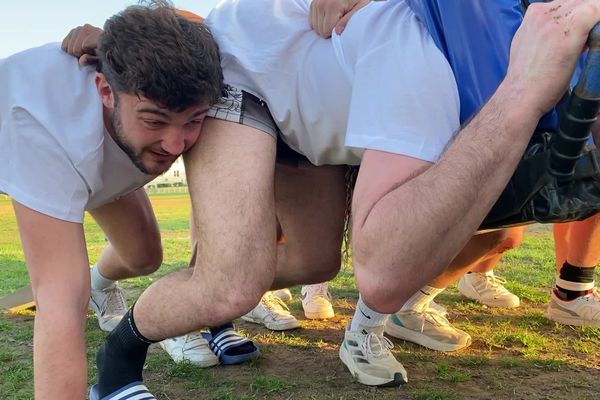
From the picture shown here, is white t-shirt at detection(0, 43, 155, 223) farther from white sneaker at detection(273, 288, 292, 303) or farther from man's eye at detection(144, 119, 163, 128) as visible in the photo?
white sneaker at detection(273, 288, 292, 303)

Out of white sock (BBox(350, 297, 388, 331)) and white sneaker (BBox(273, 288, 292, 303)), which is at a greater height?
white sock (BBox(350, 297, 388, 331))

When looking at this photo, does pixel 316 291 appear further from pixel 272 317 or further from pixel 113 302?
pixel 113 302

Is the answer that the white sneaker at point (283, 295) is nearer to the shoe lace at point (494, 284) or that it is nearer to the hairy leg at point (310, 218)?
the hairy leg at point (310, 218)

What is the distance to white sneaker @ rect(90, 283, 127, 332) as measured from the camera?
320 centimetres

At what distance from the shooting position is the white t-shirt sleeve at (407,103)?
5.37ft

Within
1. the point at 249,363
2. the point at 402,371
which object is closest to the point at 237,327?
the point at 249,363

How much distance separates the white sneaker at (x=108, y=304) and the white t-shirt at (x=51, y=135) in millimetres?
1217

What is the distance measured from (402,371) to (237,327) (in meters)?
1.05

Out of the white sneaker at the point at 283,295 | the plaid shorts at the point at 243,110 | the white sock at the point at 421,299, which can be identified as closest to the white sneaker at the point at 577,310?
the white sock at the point at 421,299

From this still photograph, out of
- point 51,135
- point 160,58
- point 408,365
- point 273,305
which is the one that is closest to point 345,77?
point 160,58

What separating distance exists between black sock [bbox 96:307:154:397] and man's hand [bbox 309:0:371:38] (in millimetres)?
1171

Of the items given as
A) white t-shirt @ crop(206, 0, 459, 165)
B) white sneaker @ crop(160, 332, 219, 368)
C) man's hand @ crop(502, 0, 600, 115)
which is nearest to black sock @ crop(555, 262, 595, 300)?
white t-shirt @ crop(206, 0, 459, 165)

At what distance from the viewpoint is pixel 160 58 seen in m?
1.94

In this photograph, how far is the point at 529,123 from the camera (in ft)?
4.96
